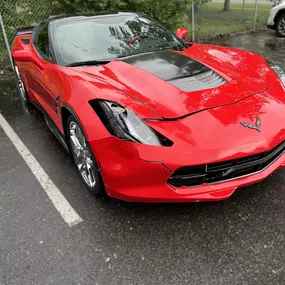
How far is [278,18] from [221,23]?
204 centimetres

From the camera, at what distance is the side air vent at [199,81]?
2.60m

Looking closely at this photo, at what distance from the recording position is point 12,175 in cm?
313

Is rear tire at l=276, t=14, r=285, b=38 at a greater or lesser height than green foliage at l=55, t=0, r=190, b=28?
lesser

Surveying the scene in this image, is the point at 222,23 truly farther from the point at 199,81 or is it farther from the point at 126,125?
the point at 126,125

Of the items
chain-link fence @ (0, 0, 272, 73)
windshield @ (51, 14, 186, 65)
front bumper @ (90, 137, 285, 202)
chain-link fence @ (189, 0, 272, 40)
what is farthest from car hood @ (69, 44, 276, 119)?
chain-link fence @ (189, 0, 272, 40)

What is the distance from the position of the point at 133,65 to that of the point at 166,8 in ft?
16.3

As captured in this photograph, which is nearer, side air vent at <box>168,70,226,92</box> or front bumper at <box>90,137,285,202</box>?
front bumper at <box>90,137,285,202</box>

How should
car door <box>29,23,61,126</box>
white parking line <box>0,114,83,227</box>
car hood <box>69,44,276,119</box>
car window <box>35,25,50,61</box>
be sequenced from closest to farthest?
car hood <box>69,44,276,119</box> < white parking line <box>0,114,83,227</box> < car door <box>29,23,61,126</box> < car window <box>35,25,50,61</box>

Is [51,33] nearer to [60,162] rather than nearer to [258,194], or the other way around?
[60,162]

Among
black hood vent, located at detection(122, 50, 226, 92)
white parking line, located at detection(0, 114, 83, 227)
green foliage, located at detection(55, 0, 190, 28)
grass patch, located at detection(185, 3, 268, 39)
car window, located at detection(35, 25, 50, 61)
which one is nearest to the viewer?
white parking line, located at detection(0, 114, 83, 227)

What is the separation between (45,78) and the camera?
328 cm

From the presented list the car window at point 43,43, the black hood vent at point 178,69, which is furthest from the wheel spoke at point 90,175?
the car window at point 43,43

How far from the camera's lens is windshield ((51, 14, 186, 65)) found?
10.4 ft

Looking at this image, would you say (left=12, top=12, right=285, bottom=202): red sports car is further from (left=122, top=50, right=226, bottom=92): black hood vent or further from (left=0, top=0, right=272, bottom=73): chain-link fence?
(left=0, top=0, right=272, bottom=73): chain-link fence
